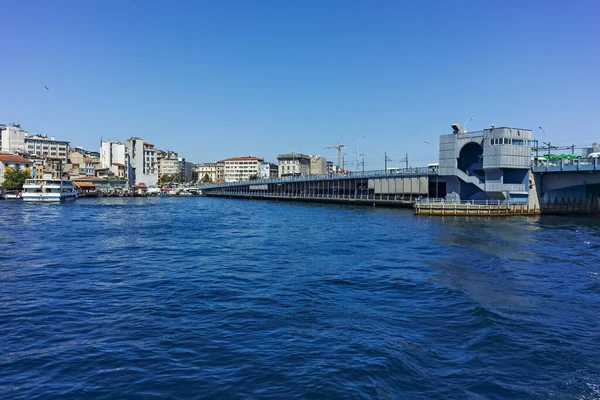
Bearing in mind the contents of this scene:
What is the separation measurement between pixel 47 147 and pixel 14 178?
153 feet

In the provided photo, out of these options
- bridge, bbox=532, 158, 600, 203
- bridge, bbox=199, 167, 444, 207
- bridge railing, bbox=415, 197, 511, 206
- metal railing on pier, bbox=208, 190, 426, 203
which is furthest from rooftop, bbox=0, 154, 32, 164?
bridge, bbox=532, 158, 600, 203

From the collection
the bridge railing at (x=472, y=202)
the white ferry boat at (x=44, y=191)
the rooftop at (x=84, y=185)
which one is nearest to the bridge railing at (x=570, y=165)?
the bridge railing at (x=472, y=202)

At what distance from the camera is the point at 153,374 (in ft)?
32.6

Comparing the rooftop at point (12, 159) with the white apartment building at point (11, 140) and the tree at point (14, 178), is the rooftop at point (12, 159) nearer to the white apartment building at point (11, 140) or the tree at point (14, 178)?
the tree at point (14, 178)

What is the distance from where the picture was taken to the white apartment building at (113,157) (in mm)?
158125

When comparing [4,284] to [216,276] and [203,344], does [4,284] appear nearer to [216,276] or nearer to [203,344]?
[216,276]

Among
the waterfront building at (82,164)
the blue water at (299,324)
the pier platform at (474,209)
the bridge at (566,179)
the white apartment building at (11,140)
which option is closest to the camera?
the blue water at (299,324)

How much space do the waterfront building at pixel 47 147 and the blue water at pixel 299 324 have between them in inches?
5415

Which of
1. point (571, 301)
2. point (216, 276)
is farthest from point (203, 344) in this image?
point (571, 301)

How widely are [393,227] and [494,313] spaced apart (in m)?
29.5

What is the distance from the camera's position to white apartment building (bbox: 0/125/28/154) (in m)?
142

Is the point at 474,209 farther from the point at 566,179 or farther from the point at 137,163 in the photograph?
the point at 137,163

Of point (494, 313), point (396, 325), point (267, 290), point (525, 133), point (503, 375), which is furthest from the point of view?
point (525, 133)

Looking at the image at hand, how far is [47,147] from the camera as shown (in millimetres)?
149000
